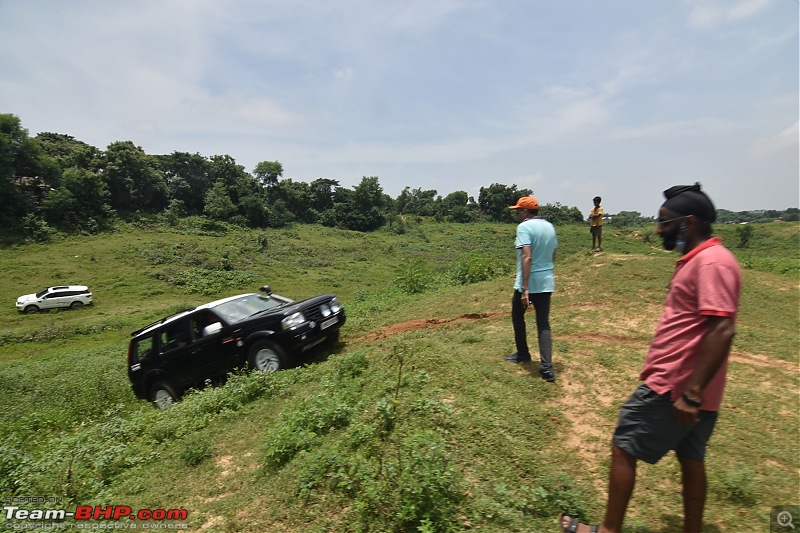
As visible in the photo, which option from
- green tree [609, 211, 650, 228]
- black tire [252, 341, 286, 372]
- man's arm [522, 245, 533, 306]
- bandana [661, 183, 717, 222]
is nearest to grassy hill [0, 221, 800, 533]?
black tire [252, 341, 286, 372]

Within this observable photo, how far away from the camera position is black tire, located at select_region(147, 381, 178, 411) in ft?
23.0

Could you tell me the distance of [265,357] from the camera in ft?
21.2

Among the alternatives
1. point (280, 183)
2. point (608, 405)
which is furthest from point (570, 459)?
point (280, 183)

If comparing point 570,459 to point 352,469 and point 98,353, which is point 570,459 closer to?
point 352,469

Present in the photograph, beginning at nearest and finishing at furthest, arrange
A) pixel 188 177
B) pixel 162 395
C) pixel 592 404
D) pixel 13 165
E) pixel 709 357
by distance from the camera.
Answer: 1. pixel 709 357
2. pixel 592 404
3. pixel 162 395
4. pixel 13 165
5. pixel 188 177

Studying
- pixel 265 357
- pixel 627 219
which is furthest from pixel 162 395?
pixel 627 219

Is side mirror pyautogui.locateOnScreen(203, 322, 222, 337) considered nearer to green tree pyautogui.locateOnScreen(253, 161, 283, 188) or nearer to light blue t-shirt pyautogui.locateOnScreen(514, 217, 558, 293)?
light blue t-shirt pyautogui.locateOnScreen(514, 217, 558, 293)

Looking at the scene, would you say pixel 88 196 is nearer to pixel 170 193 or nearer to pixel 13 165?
pixel 13 165

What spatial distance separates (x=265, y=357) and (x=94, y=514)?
3.20m

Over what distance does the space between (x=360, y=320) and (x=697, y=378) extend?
8426 mm

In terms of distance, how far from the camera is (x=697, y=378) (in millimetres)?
1986

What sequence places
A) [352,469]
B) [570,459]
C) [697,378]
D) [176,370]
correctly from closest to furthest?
[697,378], [352,469], [570,459], [176,370]

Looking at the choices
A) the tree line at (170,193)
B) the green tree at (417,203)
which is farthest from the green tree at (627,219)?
the green tree at (417,203)

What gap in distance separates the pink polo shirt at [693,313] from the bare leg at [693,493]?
371 millimetres
